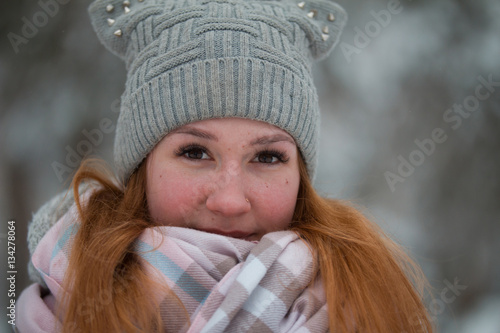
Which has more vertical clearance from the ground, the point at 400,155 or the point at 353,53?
the point at 353,53

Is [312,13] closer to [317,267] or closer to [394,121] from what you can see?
[317,267]

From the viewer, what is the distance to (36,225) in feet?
5.68

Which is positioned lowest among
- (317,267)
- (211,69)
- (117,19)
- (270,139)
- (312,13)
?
(317,267)

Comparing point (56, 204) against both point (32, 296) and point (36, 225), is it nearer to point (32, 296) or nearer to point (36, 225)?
point (36, 225)

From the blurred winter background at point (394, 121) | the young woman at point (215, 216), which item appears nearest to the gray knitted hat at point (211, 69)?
the young woman at point (215, 216)

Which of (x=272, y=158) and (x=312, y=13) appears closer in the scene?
(x=272, y=158)

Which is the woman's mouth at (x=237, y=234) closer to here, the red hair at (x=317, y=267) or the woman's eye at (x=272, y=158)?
the red hair at (x=317, y=267)

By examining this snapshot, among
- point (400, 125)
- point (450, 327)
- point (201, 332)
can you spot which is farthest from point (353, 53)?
point (201, 332)

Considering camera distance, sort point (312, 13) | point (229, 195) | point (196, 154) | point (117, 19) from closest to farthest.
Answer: point (229, 195) < point (196, 154) < point (117, 19) < point (312, 13)

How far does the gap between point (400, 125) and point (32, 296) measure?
245 centimetres

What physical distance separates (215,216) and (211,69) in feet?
1.61

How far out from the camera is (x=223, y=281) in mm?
1214

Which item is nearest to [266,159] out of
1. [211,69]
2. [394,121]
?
[211,69]

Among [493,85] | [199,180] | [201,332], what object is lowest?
[201,332]
